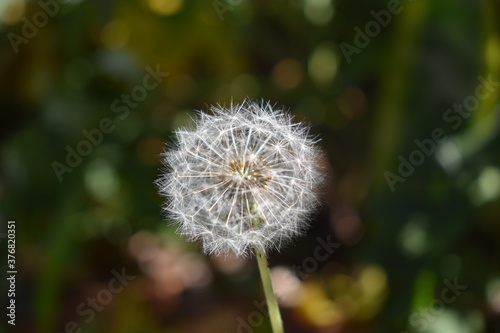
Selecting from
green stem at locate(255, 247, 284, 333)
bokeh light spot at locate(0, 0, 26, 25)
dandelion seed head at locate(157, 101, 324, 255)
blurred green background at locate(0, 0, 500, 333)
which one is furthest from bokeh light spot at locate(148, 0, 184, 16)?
green stem at locate(255, 247, 284, 333)

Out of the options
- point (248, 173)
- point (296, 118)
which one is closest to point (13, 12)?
point (296, 118)

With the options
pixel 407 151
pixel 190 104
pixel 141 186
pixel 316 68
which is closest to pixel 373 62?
pixel 316 68

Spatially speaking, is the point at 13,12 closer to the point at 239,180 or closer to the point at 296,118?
the point at 296,118

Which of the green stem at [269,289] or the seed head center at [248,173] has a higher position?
the seed head center at [248,173]

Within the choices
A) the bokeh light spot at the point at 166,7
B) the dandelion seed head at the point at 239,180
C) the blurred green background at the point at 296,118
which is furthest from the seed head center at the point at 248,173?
the bokeh light spot at the point at 166,7

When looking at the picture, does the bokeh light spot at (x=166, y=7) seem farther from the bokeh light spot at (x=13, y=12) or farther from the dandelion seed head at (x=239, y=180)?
the dandelion seed head at (x=239, y=180)

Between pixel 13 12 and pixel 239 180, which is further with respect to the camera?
pixel 13 12
